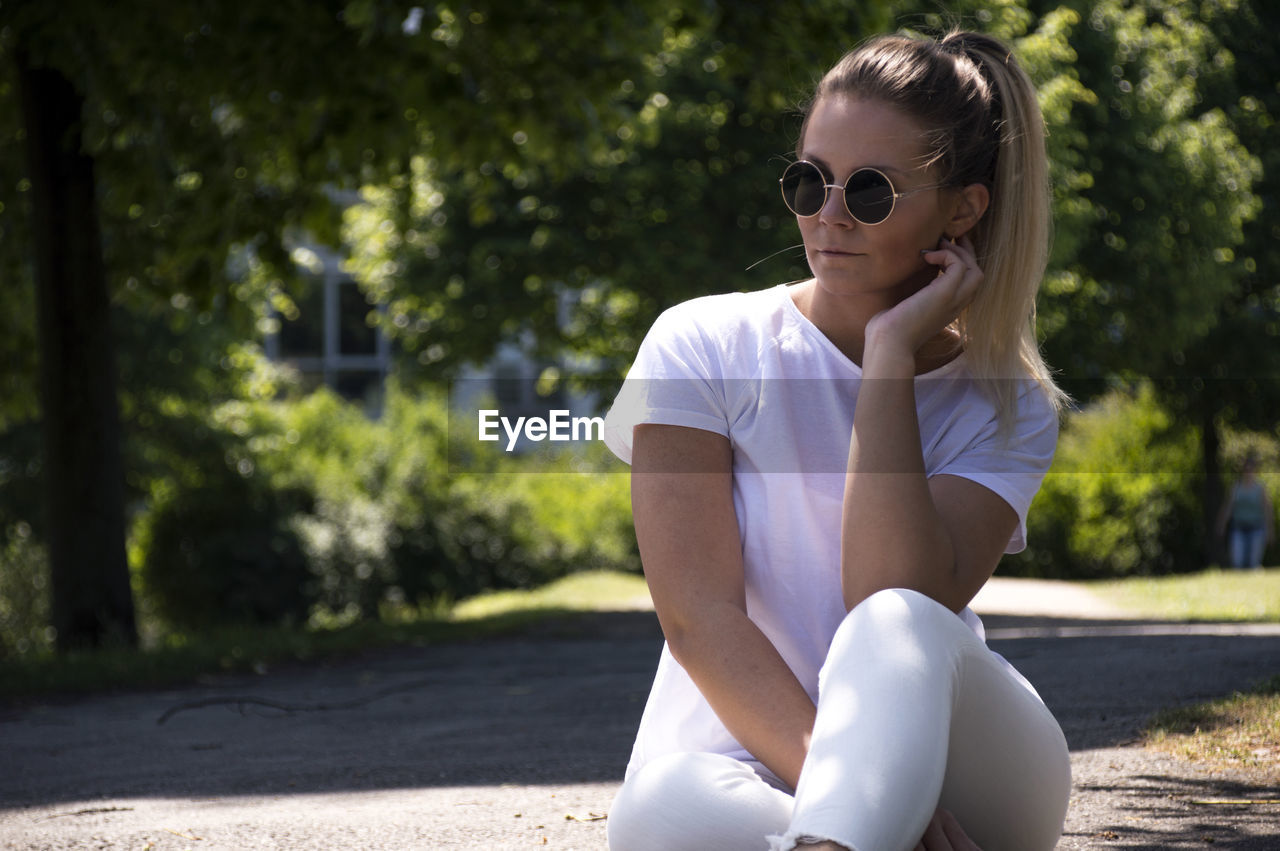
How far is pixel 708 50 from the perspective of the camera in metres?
13.6

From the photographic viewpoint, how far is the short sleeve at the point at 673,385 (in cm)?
229

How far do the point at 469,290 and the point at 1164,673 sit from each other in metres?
9.87

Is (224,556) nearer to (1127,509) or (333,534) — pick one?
(333,534)

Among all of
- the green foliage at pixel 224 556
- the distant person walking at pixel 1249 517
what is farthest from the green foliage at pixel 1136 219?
the green foliage at pixel 224 556

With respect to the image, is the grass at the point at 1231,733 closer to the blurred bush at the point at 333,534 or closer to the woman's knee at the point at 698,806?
the woman's knee at the point at 698,806

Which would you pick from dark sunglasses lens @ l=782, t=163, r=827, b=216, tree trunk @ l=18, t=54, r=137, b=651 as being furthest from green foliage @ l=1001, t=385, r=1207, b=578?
dark sunglasses lens @ l=782, t=163, r=827, b=216

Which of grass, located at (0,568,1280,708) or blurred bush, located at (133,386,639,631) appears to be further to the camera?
blurred bush, located at (133,386,639,631)

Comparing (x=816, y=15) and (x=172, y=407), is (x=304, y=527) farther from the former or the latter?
(x=816, y=15)

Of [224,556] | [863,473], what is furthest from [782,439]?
[224,556]

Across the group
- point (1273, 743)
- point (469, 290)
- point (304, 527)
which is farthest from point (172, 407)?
point (1273, 743)

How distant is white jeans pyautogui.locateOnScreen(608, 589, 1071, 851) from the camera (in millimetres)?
1888

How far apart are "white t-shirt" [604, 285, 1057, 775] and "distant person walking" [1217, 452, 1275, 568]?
17248 mm

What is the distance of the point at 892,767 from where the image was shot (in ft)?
6.25

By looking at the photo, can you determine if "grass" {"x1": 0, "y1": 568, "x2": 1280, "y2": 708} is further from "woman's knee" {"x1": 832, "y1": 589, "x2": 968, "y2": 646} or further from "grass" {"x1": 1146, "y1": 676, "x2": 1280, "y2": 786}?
"woman's knee" {"x1": 832, "y1": 589, "x2": 968, "y2": 646}
